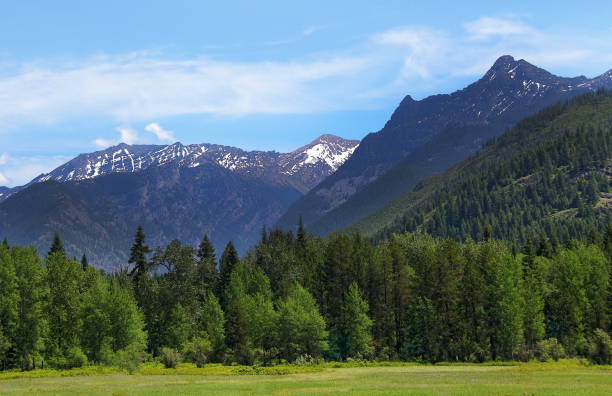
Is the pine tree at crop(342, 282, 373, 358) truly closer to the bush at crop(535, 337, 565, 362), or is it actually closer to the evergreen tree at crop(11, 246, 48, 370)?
the bush at crop(535, 337, 565, 362)

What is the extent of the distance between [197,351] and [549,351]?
57993mm

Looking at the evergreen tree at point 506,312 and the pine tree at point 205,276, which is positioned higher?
the pine tree at point 205,276

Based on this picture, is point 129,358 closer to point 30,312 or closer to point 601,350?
point 30,312

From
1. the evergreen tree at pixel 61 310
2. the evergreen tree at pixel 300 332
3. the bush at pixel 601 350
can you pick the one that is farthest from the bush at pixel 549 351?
the evergreen tree at pixel 61 310

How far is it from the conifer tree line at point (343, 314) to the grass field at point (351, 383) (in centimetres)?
1784

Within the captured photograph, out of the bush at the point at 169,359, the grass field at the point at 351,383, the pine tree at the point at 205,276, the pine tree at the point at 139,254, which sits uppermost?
the pine tree at the point at 139,254

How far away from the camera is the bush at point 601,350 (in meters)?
91.8

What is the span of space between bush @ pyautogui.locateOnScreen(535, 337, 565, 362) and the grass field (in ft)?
36.4

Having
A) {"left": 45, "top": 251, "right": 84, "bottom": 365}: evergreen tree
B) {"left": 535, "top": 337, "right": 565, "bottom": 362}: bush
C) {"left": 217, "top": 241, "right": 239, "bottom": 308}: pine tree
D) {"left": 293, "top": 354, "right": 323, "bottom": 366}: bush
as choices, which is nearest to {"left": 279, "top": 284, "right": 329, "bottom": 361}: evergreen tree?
{"left": 293, "top": 354, "right": 323, "bottom": 366}: bush

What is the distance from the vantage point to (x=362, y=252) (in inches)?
5025

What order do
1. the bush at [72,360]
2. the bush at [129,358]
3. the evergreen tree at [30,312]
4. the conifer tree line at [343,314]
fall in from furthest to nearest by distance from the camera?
the conifer tree line at [343,314], the evergreen tree at [30,312], the bush at [72,360], the bush at [129,358]

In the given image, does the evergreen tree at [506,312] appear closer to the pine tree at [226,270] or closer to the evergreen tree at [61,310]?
the pine tree at [226,270]

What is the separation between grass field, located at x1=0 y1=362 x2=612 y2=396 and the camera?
60697 mm

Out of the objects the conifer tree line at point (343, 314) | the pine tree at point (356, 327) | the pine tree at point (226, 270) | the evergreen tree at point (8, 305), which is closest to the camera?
the evergreen tree at point (8, 305)
